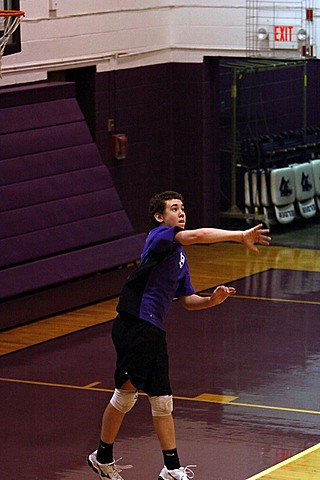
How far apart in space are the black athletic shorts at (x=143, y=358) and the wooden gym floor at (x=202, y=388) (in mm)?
769

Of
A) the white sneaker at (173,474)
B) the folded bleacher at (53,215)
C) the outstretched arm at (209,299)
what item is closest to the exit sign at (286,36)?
the folded bleacher at (53,215)

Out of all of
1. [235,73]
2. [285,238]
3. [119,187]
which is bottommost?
[285,238]

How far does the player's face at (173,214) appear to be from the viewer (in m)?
6.44

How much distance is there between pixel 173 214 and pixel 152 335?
0.70m

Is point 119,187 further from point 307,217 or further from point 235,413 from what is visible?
point 235,413

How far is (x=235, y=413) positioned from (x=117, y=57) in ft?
23.0

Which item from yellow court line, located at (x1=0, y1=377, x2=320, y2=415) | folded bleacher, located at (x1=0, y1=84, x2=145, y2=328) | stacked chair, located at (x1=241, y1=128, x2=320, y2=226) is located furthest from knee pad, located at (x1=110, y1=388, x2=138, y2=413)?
stacked chair, located at (x1=241, y1=128, x2=320, y2=226)

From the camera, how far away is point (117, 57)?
1420 cm

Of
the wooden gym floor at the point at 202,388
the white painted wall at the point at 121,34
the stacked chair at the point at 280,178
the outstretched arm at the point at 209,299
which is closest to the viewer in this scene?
the outstretched arm at the point at 209,299

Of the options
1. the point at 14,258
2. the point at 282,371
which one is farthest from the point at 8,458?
the point at 14,258

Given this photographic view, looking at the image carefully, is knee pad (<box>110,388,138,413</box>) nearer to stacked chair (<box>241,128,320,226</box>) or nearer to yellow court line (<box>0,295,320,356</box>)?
yellow court line (<box>0,295,320,356</box>)

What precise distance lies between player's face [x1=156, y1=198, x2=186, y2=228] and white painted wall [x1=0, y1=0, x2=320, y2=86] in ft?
20.1

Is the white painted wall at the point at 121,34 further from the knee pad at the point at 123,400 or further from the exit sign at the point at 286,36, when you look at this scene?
the knee pad at the point at 123,400

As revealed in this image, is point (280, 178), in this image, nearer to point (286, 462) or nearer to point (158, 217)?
point (286, 462)
